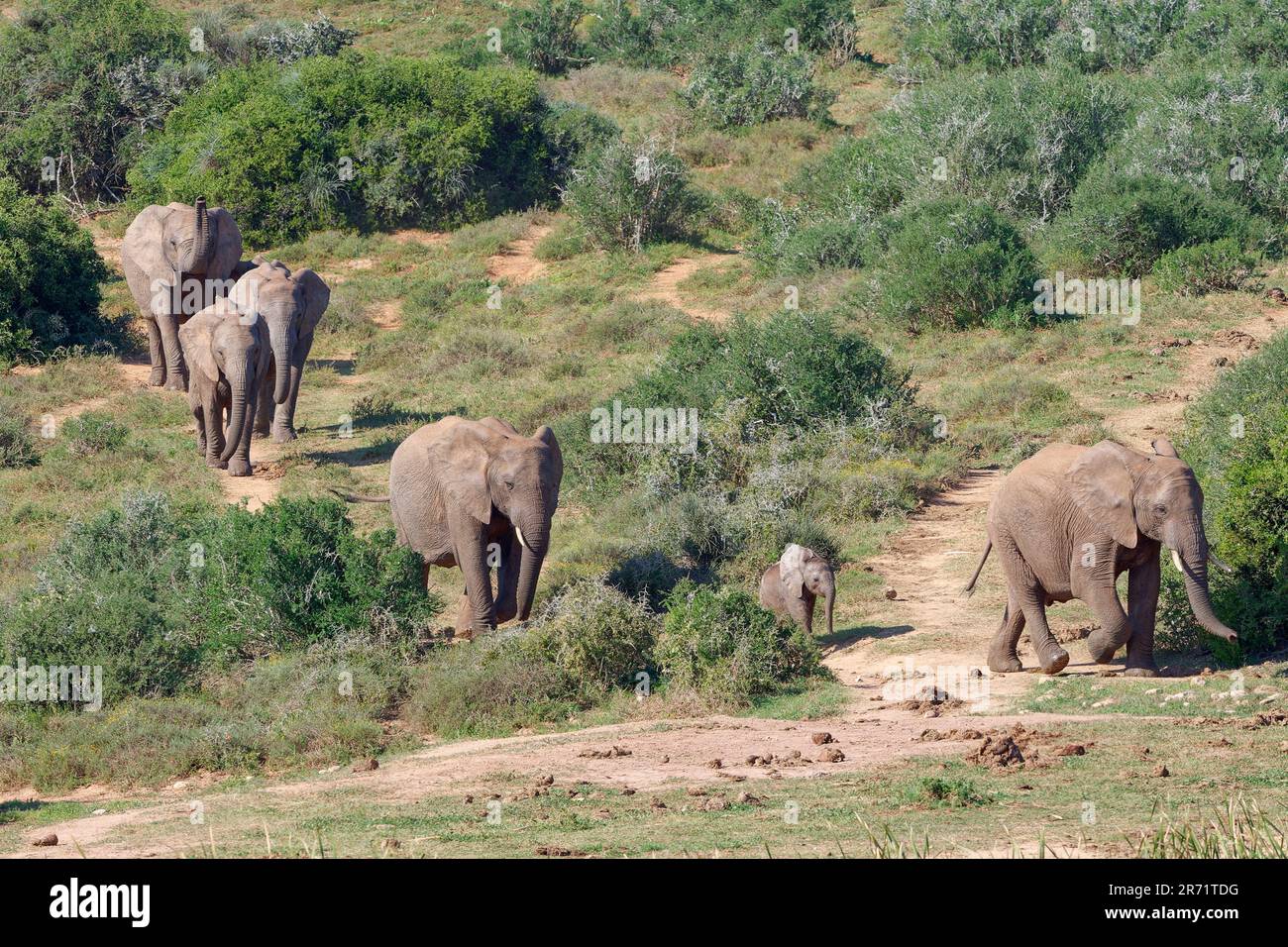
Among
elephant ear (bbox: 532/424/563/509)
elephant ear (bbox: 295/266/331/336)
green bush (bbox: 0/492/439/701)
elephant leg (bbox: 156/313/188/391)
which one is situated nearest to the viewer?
green bush (bbox: 0/492/439/701)

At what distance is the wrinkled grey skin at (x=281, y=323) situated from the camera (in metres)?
20.2

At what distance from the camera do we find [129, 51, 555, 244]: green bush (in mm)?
31297

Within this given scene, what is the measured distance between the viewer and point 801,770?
33.1 ft

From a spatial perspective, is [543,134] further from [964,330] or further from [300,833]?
[300,833]

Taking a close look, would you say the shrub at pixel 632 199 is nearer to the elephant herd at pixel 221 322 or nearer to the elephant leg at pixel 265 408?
the elephant herd at pixel 221 322

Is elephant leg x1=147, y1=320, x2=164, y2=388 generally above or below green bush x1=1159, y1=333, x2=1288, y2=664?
above

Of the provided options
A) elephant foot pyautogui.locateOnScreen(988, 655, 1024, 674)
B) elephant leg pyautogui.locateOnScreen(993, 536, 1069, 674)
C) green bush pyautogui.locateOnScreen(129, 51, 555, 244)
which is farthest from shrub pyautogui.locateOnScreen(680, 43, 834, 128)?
elephant foot pyautogui.locateOnScreen(988, 655, 1024, 674)

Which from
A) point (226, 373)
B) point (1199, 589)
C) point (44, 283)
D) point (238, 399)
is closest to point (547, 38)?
point (44, 283)

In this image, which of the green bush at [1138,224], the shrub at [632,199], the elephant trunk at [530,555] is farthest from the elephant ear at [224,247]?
the green bush at [1138,224]

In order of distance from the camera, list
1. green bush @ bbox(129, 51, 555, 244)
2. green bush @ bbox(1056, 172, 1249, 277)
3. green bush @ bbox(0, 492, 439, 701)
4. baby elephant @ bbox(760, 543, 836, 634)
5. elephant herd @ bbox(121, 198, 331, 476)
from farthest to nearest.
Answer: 1. green bush @ bbox(129, 51, 555, 244)
2. green bush @ bbox(1056, 172, 1249, 277)
3. elephant herd @ bbox(121, 198, 331, 476)
4. baby elephant @ bbox(760, 543, 836, 634)
5. green bush @ bbox(0, 492, 439, 701)

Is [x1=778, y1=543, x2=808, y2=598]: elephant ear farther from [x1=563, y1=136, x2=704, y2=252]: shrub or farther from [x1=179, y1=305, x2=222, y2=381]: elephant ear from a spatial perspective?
[x1=563, y1=136, x2=704, y2=252]: shrub

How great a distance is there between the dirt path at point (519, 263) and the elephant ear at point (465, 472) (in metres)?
15.3

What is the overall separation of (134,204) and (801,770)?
2505 cm

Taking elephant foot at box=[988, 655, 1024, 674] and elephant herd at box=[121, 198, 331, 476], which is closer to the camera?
elephant foot at box=[988, 655, 1024, 674]
